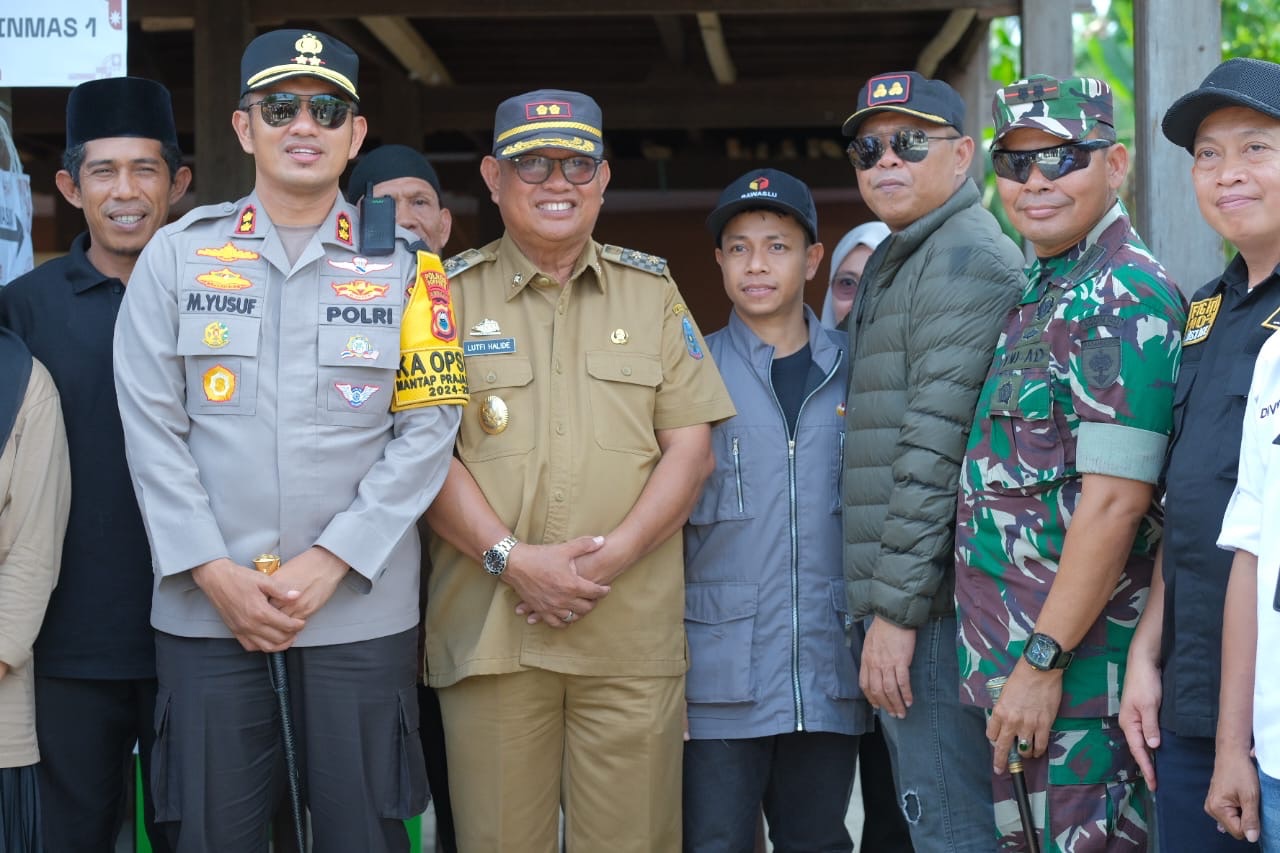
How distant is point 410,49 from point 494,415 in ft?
17.2

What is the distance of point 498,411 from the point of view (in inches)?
108

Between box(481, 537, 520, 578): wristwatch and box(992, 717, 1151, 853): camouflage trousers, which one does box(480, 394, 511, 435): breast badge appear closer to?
box(481, 537, 520, 578): wristwatch

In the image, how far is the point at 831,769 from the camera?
2.99 metres

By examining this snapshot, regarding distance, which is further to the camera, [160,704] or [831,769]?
[831,769]

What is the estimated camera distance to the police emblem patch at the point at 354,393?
2496mm

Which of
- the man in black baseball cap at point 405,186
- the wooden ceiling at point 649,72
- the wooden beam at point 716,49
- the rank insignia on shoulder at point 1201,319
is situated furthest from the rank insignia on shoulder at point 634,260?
the wooden ceiling at point 649,72

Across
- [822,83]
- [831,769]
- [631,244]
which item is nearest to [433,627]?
[831,769]

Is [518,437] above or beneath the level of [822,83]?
beneath

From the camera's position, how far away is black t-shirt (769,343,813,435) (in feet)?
9.83

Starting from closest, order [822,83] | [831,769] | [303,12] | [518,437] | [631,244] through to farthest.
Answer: [518,437], [831,769], [303,12], [822,83], [631,244]

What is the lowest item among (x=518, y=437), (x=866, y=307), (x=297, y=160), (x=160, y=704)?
(x=160, y=704)

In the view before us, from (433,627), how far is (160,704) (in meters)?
0.57

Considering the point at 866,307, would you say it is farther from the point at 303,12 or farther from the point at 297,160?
the point at 303,12

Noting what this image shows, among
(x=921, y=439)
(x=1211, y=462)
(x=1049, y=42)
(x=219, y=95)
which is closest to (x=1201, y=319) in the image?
(x=1211, y=462)
